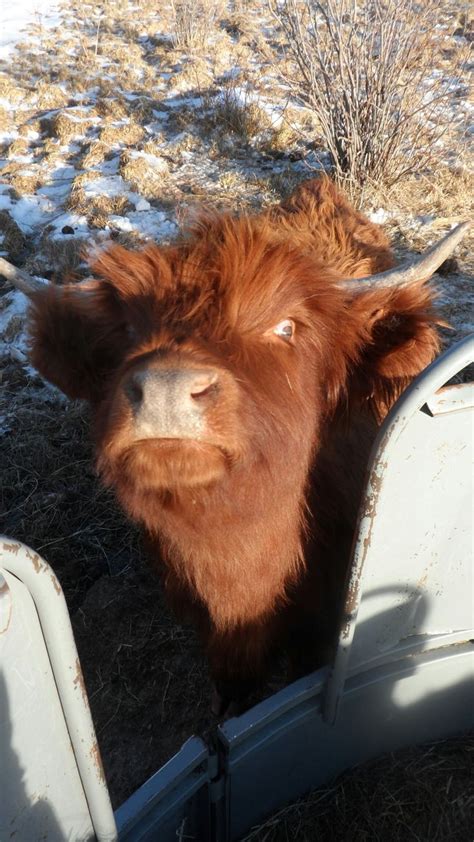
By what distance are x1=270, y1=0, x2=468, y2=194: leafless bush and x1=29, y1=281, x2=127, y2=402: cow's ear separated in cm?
373

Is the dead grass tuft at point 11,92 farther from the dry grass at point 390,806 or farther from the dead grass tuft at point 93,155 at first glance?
the dry grass at point 390,806

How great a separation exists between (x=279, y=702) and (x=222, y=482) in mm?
763

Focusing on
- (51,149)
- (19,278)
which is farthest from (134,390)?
(51,149)

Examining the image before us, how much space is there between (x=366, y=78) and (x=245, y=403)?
469cm

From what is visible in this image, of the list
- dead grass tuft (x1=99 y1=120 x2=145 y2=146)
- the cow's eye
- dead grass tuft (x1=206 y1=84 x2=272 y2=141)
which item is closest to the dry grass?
the cow's eye

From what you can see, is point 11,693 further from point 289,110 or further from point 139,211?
point 289,110

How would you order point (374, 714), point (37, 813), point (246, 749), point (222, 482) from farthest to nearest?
point (374, 714) < point (246, 749) < point (222, 482) < point (37, 813)

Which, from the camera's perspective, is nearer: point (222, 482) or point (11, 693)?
point (11, 693)

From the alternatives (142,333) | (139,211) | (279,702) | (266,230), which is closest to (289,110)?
(139,211)

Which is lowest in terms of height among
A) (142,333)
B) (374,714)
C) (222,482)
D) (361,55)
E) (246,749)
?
(374,714)

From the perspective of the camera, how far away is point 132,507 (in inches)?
67.5

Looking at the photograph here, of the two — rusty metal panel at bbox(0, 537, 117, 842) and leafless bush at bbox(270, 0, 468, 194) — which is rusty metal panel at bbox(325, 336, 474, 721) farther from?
leafless bush at bbox(270, 0, 468, 194)

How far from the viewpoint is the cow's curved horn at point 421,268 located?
1781mm

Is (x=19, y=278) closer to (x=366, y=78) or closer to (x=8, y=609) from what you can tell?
(x=8, y=609)
